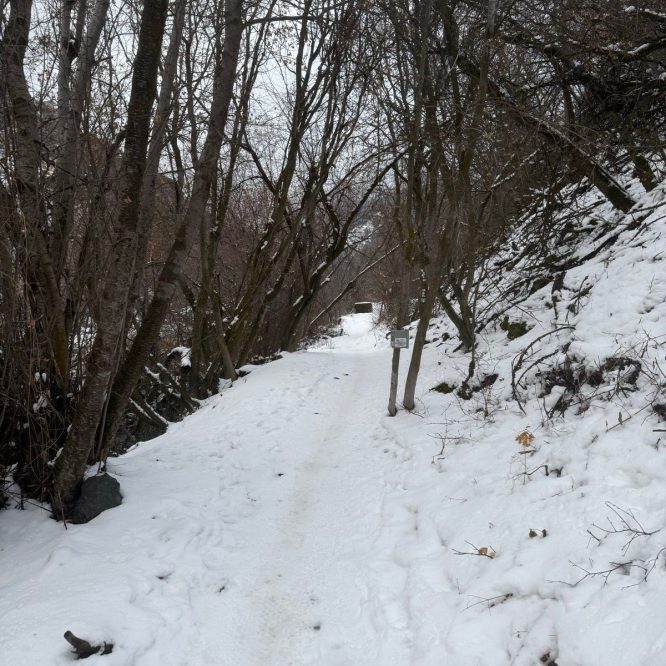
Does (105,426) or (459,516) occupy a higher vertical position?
(105,426)

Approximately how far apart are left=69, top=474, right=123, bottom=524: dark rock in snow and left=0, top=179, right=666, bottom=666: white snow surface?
131 millimetres

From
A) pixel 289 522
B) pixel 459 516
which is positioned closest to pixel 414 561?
pixel 459 516

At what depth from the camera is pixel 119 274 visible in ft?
12.6

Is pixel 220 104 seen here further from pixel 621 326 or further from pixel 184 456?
pixel 621 326

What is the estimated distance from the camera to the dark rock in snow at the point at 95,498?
12.3ft

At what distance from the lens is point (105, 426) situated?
14.2 ft

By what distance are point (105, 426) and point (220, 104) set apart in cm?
342

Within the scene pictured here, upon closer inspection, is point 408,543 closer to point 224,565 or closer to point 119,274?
point 224,565

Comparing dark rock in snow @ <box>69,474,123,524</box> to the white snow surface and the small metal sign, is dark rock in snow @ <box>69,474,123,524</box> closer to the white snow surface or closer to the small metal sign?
the white snow surface

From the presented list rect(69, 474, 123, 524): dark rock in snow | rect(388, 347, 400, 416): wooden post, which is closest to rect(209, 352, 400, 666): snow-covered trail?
rect(388, 347, 400, 416): wooden post

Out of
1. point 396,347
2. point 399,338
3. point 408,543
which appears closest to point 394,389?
point 396,347

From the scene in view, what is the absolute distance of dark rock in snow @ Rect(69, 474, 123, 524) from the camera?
12.3ft

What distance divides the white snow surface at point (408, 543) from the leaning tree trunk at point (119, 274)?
462mm

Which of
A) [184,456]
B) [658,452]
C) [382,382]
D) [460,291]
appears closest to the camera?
[658,452]
